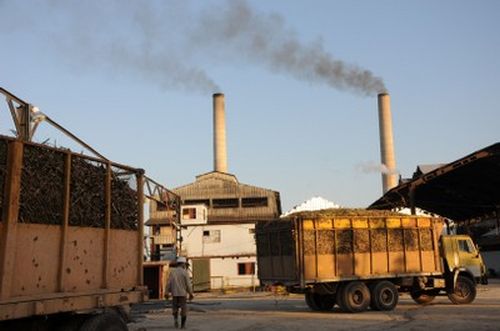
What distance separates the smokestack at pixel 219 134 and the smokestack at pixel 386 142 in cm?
1577

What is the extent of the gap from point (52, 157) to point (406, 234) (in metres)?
13.6

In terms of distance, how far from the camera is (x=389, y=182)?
53.7m

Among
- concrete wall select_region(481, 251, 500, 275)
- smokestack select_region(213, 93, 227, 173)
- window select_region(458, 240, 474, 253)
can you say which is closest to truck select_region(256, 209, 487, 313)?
window select_region(458, 240, 474, 253)

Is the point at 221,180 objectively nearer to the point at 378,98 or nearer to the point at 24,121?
the point at 378,98

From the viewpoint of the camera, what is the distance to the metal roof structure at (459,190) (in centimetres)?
2506

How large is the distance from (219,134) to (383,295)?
1490 inches

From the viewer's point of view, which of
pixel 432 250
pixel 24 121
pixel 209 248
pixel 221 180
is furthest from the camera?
pixel 221 180

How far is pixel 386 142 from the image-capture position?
176 feet

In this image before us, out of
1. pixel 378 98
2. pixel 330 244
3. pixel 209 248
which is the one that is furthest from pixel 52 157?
pixel 378 98

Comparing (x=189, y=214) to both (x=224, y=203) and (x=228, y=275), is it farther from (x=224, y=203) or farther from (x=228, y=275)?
(x=224, y=203)

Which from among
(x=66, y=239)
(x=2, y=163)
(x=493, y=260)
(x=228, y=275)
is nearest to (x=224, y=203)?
(x=228, y=275)

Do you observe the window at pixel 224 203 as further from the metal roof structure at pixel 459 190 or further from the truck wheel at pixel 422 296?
the truck wheel at pixel 422 296

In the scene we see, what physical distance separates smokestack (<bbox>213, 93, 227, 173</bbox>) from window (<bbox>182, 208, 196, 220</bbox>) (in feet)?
45.4

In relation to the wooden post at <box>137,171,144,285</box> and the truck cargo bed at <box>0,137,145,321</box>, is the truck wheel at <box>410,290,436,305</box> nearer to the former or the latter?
the wooden post at <box>137,171,144,285</box>
